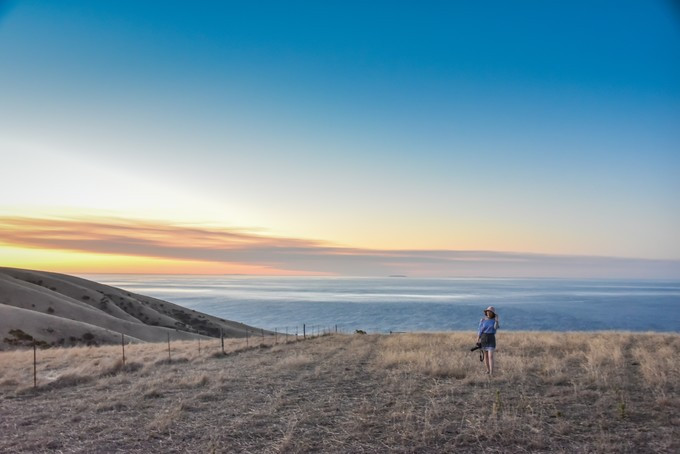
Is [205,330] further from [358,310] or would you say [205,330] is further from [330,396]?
[330,396]

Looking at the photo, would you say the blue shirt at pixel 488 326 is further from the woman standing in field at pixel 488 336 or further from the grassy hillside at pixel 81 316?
the grassy hillside at pixel 81 316

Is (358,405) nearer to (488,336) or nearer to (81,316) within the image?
(488,336)

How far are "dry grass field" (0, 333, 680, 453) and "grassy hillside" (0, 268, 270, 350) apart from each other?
67.7ft

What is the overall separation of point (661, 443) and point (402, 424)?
4434mm

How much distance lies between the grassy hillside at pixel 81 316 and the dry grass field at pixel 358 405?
813 inches

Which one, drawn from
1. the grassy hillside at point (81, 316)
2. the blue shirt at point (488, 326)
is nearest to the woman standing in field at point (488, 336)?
the blue shirt at point (488, 326)

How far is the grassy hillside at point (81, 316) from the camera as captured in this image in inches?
2039

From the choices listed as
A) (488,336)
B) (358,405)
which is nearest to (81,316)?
(488,336)

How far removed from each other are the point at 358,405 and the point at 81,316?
66944 mm

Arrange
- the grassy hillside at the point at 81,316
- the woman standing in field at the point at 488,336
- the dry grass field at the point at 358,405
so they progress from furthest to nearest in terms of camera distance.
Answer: the grassy hillside at the point at 81,316 < the woman standing in field at the point at 488,336 < the dry grass field at the point at 358,405

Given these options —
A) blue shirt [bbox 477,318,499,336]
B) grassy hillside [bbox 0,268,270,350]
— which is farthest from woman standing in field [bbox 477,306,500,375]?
grassy hillside [bbox 0,268,270,350]

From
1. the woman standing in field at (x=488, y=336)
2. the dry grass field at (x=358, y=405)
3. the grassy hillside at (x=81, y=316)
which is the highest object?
the woman standing in field at (x=488, y=336)

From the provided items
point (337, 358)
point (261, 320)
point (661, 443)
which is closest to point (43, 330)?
point (337, 358)

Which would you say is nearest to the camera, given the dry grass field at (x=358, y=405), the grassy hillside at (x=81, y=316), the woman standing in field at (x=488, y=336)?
the dry grass field at (x=358, y=405)
